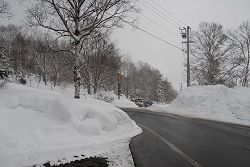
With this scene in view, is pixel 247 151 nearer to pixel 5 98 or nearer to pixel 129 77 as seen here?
pixel 5 98

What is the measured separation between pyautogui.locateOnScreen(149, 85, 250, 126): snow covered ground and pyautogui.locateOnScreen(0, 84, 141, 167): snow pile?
732 centimetres

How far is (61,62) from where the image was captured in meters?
36.8

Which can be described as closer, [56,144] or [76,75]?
[56,144]

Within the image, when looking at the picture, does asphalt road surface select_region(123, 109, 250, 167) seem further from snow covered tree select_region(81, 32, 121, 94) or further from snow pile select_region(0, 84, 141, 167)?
snow covered tree select_region(81, 32, 121, 94)

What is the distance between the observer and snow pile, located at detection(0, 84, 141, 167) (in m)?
3.28

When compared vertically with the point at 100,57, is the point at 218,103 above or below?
below

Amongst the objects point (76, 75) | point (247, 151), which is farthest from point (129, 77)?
point (247, 151)

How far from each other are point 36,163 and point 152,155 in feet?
8.08

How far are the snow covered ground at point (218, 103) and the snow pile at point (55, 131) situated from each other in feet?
24.0

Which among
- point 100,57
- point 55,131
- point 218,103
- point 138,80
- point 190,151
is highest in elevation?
point 100,57

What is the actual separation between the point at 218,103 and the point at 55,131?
38.6 ft

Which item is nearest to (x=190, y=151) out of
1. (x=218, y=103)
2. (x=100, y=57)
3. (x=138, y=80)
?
(x=218, y=103)

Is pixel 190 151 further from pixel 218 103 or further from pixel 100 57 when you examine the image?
pixel 100 57

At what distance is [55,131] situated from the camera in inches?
166
